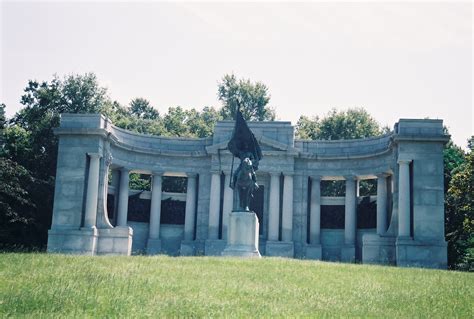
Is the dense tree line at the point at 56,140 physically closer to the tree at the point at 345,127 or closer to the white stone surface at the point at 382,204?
the tree at the point at 345,127

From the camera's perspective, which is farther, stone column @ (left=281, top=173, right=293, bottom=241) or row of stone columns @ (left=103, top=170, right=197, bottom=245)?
stone column @ (left=281, top=173, right=293, bottom=241)

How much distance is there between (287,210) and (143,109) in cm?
5841

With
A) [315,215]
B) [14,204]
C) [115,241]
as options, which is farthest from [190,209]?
[14,204]

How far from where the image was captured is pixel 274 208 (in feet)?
201

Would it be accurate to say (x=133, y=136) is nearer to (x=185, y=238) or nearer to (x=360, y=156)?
(x=185, y=238)

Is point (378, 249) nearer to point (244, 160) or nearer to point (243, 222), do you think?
point (243, 222)

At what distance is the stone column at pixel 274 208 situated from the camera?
60.9 metres

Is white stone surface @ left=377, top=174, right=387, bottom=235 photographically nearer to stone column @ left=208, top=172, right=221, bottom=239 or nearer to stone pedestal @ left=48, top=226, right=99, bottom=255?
stone column @ left=208, top=172, right=221, bottom=239

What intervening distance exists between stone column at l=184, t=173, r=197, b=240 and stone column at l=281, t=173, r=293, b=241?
918cm

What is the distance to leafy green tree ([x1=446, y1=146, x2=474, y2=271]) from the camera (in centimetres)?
5378

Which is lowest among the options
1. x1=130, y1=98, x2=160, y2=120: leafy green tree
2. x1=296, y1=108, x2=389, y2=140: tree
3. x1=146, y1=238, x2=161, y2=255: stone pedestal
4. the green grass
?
the green grass

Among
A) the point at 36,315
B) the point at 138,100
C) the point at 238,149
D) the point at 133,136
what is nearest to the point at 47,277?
the point at 36,315

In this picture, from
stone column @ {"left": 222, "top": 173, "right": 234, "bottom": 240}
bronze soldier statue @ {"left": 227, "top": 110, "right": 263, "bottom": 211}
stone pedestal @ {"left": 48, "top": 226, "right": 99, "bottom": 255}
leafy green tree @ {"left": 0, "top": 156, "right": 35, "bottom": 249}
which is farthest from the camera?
stone column @ {"left": 222, "top": 173, "right": 234, "bottom": 240}

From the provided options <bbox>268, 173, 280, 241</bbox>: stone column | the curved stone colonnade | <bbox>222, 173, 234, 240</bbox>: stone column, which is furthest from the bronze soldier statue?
<bbox>268, 173, 280, 241</bbox>: stone column
